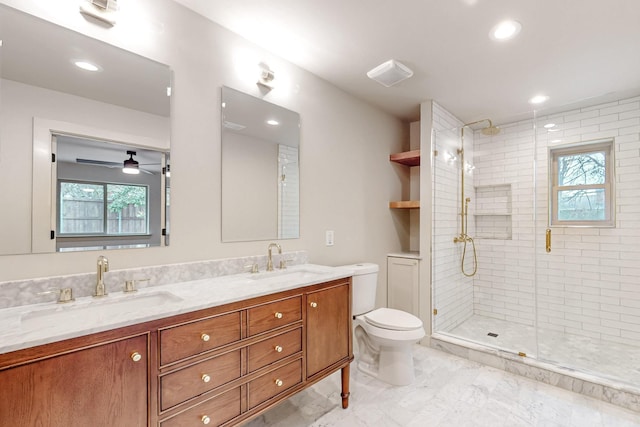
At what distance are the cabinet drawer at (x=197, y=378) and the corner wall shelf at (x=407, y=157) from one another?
2639 millimetres

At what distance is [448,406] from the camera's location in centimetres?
199

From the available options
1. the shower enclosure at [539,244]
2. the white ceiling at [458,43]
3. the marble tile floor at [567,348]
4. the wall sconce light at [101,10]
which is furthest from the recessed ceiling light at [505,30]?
the marble tile floor at [567,348]

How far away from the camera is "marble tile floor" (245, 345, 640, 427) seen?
1830 mm

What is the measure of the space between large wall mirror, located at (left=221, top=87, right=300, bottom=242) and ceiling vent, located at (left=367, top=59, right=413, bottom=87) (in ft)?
2.30

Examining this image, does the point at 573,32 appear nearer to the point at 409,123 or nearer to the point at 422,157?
the point at 422,157

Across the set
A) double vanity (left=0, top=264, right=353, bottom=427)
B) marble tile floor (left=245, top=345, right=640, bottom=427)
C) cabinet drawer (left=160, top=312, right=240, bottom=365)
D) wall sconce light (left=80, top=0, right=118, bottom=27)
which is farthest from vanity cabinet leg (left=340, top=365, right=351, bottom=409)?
wall sconce light (left=80, top=0, right=118, bottom=27)

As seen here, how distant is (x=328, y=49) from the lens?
213 centimetres

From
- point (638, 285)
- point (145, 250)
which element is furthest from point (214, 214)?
point (638, 285)

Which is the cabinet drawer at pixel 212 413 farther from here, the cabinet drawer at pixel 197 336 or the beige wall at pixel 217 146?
the beige wall at pixel 217 146

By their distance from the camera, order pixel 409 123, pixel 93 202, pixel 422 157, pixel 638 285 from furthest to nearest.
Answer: pixel 409 123, pixel 422 157, pixel 638 285, pixel 93 202

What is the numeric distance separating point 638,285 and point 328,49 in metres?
3.41

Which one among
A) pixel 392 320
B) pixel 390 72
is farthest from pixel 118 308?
pixel 390 72

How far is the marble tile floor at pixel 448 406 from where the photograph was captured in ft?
6.00

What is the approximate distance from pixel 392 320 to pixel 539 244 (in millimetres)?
2011
